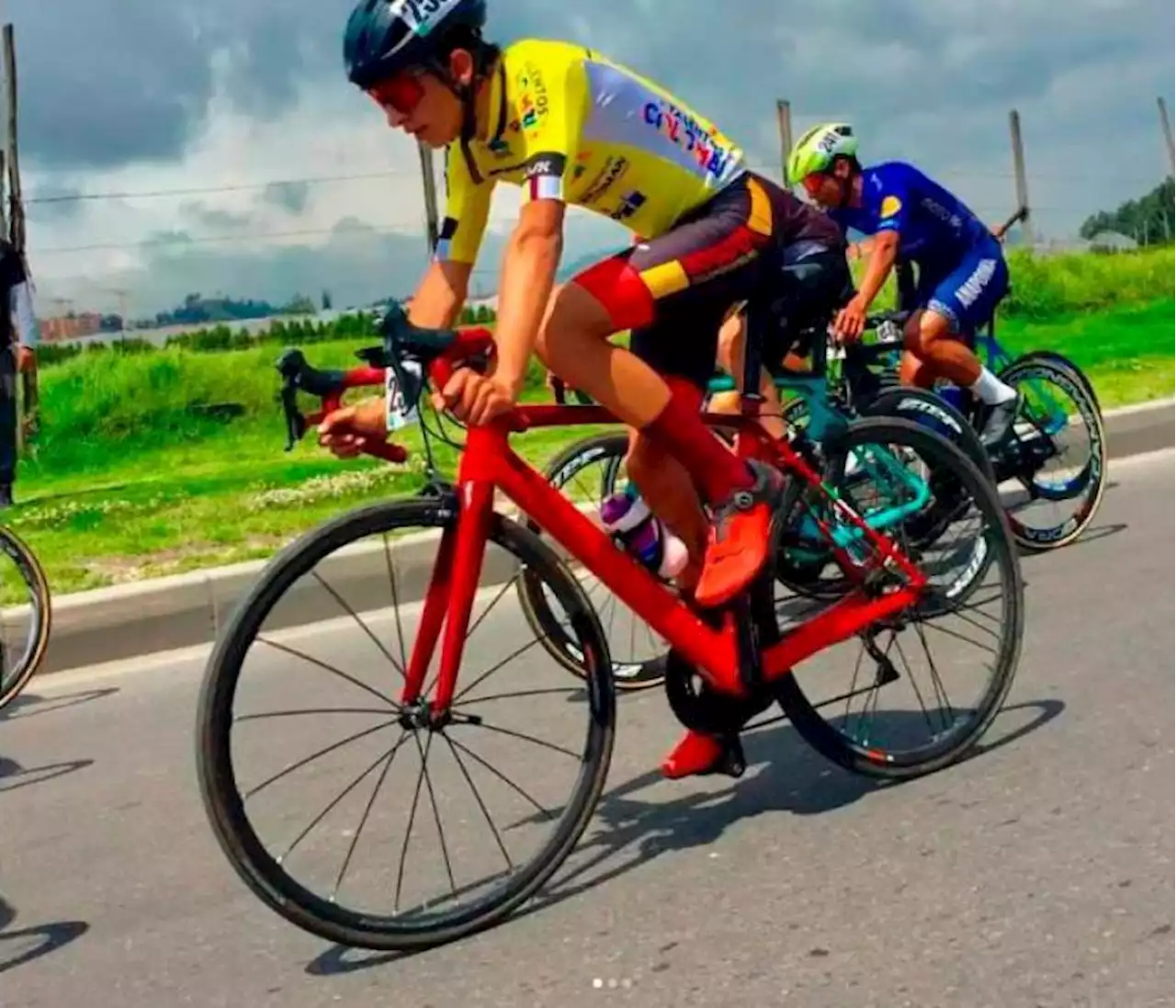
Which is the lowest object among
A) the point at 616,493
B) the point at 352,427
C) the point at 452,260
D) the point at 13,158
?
the point at 616,493

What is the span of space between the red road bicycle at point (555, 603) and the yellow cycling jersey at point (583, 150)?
0.46 meters

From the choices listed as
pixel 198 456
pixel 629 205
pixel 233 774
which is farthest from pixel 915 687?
pixel 198 456

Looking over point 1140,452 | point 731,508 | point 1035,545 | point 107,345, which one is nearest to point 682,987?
point 731,508

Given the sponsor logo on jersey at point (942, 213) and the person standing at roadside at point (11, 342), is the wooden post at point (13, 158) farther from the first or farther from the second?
the sponsor logo on jersey at point (942, 213)

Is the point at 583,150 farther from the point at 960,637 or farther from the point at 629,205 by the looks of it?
the point at 960,637

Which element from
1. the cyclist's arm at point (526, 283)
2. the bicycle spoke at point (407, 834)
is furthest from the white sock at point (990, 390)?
the cyclist's arm at point (526, 283)

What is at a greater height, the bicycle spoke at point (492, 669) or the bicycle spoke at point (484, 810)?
the bicycle spoke at point (492, 669)

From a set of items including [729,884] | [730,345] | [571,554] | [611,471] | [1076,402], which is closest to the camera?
[729,884]

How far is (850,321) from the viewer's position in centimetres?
668

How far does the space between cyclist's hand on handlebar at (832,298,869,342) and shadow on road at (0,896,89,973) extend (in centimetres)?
382

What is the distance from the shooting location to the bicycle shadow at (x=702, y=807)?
374cm

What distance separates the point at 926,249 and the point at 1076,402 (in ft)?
3.21

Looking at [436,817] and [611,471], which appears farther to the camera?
[611,471]

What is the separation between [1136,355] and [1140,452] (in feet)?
14.9
